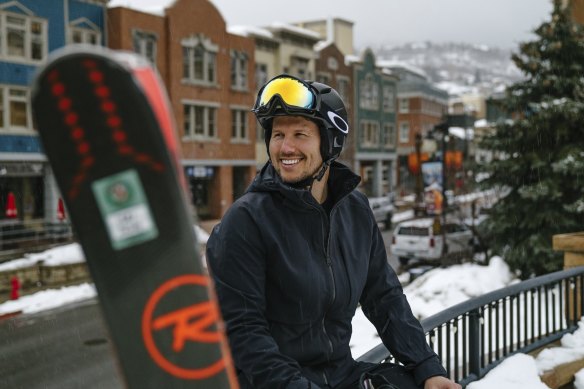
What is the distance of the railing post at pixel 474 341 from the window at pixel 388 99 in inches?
1877

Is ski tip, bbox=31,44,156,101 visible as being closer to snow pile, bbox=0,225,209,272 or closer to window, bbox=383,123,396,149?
snow pile, bbox=0,225,209,272

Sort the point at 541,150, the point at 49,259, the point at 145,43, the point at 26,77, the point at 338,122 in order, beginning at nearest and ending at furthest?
the point at 338,122
the point at 541,150
the point at 49,259
the point at 26,77
the point at 145,43

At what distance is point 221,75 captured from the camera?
33.0 metres

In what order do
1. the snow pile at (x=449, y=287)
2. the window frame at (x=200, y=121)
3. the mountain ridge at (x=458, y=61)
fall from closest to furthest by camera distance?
the snow pile at (x=449, y=287)
the window frame at (x=200, y=121)
the mountain ridge at (x=458, y=61)

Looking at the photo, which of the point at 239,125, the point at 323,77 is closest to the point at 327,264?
the point at 239,125

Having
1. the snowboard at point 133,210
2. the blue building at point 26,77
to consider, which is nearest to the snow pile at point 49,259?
the blue building at point 26,77

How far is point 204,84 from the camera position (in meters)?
31.6

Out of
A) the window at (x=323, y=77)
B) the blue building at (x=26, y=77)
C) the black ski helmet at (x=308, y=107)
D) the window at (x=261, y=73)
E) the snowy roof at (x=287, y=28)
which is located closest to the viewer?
the black ski helmet at (x=308, y=107)

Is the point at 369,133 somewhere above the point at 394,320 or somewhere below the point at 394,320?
above

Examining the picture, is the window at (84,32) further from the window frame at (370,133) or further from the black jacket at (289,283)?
the window frame at (370,133)

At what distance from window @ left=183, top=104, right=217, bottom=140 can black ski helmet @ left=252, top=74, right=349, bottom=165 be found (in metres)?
28.8

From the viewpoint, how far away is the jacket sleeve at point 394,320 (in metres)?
2.69

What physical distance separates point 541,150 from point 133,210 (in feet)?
43.9

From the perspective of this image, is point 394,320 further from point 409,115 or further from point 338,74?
point 409,115
